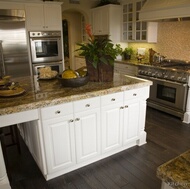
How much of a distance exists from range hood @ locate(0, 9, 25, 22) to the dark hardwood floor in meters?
2.69

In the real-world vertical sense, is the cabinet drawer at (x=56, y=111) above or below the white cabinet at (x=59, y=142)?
above

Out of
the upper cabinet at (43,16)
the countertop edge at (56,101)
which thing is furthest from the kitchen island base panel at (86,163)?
the upper cabinet at (43,16)

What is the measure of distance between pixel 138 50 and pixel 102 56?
312 centimetres

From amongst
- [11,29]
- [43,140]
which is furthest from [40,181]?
[11,29]

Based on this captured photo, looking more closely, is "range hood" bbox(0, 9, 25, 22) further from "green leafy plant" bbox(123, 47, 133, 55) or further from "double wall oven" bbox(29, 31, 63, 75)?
"green leafy plant" bbox(123, 47, 133, 55)

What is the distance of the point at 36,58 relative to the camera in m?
4.55

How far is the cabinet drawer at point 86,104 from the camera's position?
2.09 meters

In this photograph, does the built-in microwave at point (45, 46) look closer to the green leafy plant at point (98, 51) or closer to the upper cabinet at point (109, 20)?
the upper cabinet at point (109, 20)

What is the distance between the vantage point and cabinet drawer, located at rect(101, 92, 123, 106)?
226 cm

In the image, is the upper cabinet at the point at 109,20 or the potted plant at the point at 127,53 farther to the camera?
the potted plant at the point at 127,53

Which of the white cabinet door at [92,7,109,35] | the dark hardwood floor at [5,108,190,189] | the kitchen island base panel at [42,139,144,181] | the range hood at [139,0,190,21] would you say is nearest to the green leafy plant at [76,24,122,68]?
the kitchen island base panel at [42,139,144,181]

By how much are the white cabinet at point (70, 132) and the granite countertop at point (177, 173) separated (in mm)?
1331

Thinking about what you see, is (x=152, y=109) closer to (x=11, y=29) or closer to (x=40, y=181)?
(x=40, y=181)

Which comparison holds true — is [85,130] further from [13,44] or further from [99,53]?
[13,44]
